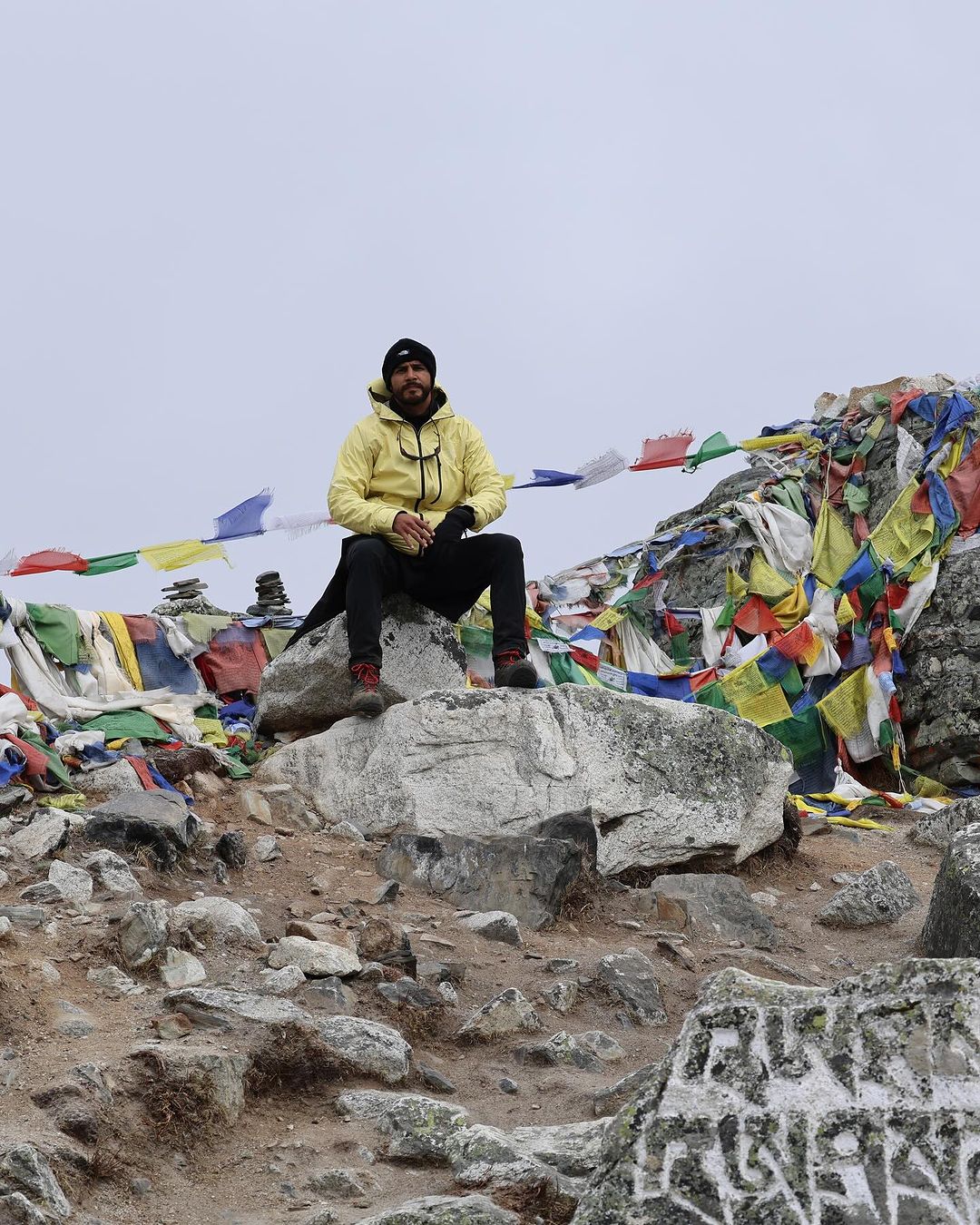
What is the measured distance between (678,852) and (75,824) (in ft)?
9.12

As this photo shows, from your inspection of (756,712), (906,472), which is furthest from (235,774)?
(906,472)

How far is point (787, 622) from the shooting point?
11.2 metres

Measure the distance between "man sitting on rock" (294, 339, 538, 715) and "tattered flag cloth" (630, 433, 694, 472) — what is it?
4048 mm

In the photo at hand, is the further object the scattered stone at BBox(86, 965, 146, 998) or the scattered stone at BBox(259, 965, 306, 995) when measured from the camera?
the scattered stone at BBox(259, 965, 306, 995)

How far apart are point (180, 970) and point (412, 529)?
320 cm

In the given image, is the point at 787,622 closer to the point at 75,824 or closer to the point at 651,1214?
the point at 75,824

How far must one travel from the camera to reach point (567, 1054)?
420 centimetres

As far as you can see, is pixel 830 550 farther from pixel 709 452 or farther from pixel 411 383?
pixel 411 383

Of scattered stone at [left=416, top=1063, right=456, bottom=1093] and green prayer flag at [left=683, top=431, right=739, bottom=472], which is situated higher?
green prayer flag at [left=683, top=431, right=739, bottom=472]

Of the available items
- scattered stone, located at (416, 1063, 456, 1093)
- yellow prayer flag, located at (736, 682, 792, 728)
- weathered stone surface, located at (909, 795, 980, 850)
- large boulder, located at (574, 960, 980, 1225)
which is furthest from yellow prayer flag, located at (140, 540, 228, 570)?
large boulder, located at (574, 960, 980, 1225)

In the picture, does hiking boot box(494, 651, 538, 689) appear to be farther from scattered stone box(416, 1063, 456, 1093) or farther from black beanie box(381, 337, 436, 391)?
scattered stone box(416, 1063, 456, 1093)

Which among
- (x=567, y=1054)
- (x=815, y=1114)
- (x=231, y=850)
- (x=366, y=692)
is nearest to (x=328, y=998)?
(x=567, y=1054)

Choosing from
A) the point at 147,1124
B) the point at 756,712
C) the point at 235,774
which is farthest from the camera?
the point at 756,712

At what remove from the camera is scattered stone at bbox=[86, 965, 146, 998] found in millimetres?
4191
